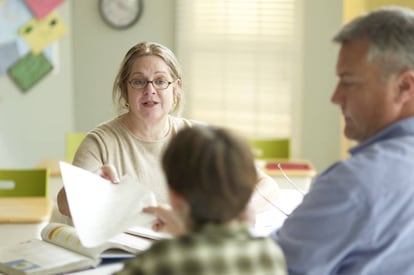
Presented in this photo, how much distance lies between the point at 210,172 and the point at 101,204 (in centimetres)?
69

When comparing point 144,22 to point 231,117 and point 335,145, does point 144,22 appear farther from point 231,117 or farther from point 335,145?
point 335,145

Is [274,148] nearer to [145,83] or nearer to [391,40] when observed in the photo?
[145,83]

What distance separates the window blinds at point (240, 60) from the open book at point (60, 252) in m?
4.02

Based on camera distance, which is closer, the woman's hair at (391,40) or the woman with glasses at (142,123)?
the woman's hair at (391,40)

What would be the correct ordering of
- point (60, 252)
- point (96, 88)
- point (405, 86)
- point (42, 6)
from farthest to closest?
1. point (96, 88)
2. point (42, 6)
3. point (60, 252)
4. point (405, 86)

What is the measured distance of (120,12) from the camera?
5.98 metres

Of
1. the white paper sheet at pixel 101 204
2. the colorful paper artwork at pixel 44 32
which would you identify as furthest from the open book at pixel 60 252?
the colorful paper artwork at pixel 44 32

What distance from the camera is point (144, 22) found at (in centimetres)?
601

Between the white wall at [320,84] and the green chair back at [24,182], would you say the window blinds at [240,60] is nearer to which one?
the white wall at [320,84]

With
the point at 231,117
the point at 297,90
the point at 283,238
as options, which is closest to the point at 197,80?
the point at 231,117

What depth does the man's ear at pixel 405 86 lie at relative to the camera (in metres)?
1.58

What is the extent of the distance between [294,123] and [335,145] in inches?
14.6

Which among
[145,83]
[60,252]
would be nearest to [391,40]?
[60,252]

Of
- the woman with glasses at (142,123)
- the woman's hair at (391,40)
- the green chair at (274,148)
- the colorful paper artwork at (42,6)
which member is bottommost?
the green chair at (274,148)
